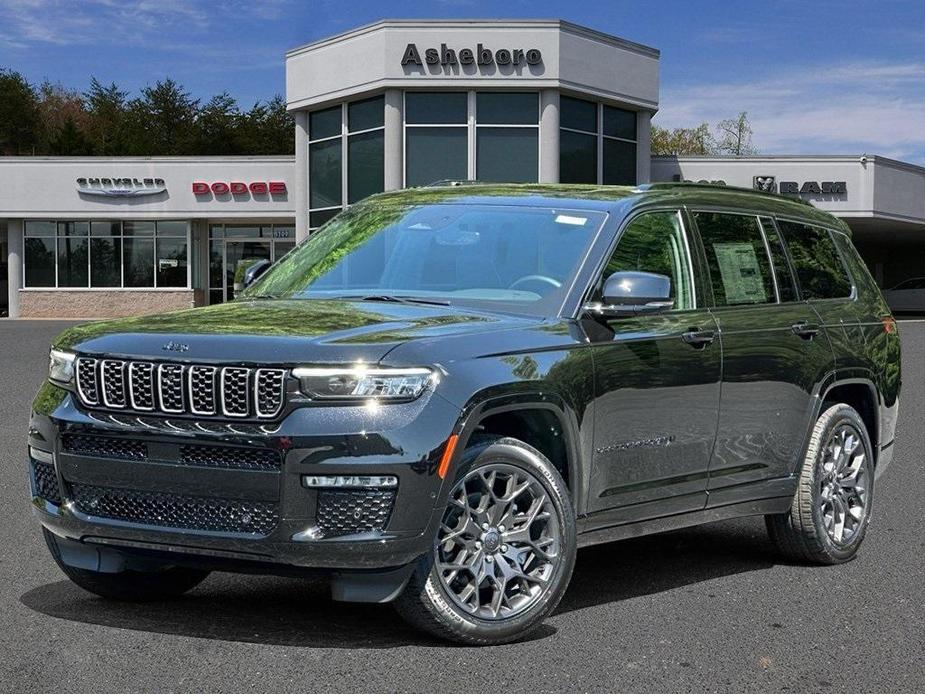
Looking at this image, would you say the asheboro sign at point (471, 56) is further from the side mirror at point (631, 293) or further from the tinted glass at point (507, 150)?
the side mirror at point (631, 293)

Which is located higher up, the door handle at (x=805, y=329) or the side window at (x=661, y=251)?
the side window at (x=661, y=251)

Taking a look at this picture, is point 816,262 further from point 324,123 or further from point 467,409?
point 324,123

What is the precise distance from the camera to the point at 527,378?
5.46 meters

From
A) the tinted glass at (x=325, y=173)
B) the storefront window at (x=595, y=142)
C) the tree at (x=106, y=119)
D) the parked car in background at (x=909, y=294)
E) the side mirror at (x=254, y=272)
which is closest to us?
the side mirror at (x=254, y=272)

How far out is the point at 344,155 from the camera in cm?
4488

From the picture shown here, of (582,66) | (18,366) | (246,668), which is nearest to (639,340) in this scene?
(246,668)

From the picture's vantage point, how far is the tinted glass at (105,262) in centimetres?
5375

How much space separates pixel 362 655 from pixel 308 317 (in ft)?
4.14

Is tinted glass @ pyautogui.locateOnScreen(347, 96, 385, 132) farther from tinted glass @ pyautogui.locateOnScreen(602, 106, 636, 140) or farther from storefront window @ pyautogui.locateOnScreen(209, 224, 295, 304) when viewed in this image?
storefront window @ pyautogui.locateOnScreen(209, 224, 295, 304)

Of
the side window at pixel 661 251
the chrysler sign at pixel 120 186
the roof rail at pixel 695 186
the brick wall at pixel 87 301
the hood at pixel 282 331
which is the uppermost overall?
the chrysler sign at pixel 120 186

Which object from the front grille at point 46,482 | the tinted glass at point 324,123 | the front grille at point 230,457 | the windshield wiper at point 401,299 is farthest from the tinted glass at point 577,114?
the front grille at point 230,457

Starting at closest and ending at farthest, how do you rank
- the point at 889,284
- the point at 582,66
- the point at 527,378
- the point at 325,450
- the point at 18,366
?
the point at 325,450 < the point at 527,378 < the point at 18,366 < the point at 582,66 < the point at 889,284

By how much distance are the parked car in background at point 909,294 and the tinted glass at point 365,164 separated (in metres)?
26.2

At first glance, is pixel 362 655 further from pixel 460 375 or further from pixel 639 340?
pixel 639 340
